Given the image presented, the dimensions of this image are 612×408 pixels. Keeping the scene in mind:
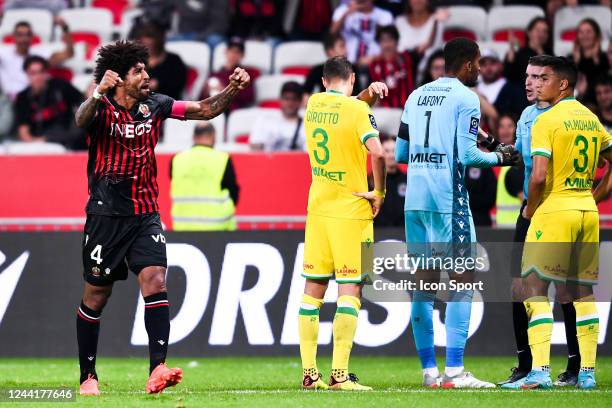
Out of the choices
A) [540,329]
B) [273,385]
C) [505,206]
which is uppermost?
[505,206]

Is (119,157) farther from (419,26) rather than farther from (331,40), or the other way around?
(419,26)

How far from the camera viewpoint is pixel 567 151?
9062mm

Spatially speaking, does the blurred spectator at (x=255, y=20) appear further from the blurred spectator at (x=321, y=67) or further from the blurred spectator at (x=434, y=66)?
the blurred spectator at (x=434, y=66)

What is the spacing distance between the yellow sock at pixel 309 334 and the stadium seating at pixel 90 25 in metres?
10.4

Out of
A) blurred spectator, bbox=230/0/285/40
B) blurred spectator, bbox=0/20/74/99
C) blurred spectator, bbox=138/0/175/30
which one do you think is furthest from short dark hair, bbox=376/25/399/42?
blurred spectator, bbox=0/20/74/99

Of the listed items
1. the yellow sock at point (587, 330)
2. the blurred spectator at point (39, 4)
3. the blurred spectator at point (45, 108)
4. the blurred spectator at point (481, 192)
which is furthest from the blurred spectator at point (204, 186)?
the blurred spectator at point (39, 4)

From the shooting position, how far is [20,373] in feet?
36.2

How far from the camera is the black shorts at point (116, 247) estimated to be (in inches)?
349

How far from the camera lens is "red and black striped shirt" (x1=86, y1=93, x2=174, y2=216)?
8.83m

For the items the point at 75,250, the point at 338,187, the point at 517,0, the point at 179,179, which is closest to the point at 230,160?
the point at 179,179

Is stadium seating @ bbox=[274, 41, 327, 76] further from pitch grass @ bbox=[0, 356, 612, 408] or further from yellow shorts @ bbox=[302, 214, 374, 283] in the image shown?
yellow shorts @ bbox=[302, 214, 374, 283]

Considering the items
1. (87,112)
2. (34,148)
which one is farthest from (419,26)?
(87,112)

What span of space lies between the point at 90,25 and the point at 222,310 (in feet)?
26.4

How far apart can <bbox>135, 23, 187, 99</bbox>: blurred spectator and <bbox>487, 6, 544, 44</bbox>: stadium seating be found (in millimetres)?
4440
